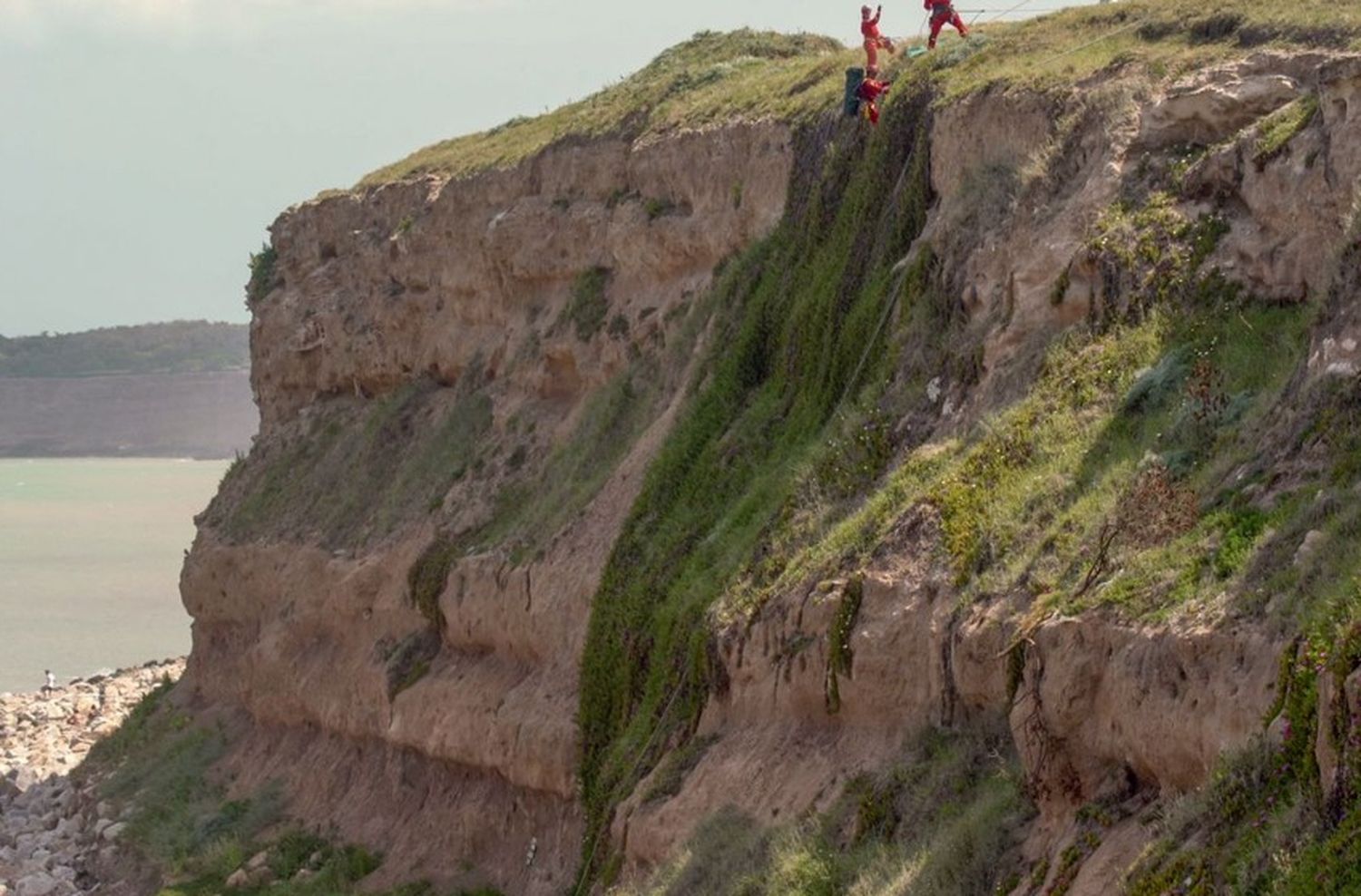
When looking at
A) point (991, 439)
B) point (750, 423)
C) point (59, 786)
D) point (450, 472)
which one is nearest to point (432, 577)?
point (450, 472)

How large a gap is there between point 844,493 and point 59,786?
74.6 feet

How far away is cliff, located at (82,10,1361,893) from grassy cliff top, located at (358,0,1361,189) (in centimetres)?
12

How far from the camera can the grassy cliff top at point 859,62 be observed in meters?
20.9

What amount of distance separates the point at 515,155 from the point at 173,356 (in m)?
111

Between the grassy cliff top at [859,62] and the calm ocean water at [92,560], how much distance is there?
24023mm

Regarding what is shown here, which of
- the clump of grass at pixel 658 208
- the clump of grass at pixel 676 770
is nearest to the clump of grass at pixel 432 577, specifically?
the clump of grass at pixel 658 208

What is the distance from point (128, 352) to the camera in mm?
141125

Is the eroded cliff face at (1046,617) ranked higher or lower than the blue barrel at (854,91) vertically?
lower

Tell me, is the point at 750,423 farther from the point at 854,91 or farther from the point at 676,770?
the point at 676,770

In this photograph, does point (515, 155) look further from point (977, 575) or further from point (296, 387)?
point (977, 575)

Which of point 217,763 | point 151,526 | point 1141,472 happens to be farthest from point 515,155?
point 151,526

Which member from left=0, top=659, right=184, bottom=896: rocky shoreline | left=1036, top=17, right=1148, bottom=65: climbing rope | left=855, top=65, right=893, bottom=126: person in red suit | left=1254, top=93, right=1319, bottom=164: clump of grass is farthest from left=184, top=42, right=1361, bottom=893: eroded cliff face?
left=0, top=659, right=184, bottom=896: rocky shoreline

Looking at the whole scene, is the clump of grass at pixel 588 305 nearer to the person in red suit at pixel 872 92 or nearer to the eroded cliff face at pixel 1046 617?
the person in red suit at pixel 872 92

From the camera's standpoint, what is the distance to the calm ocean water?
64438mm
